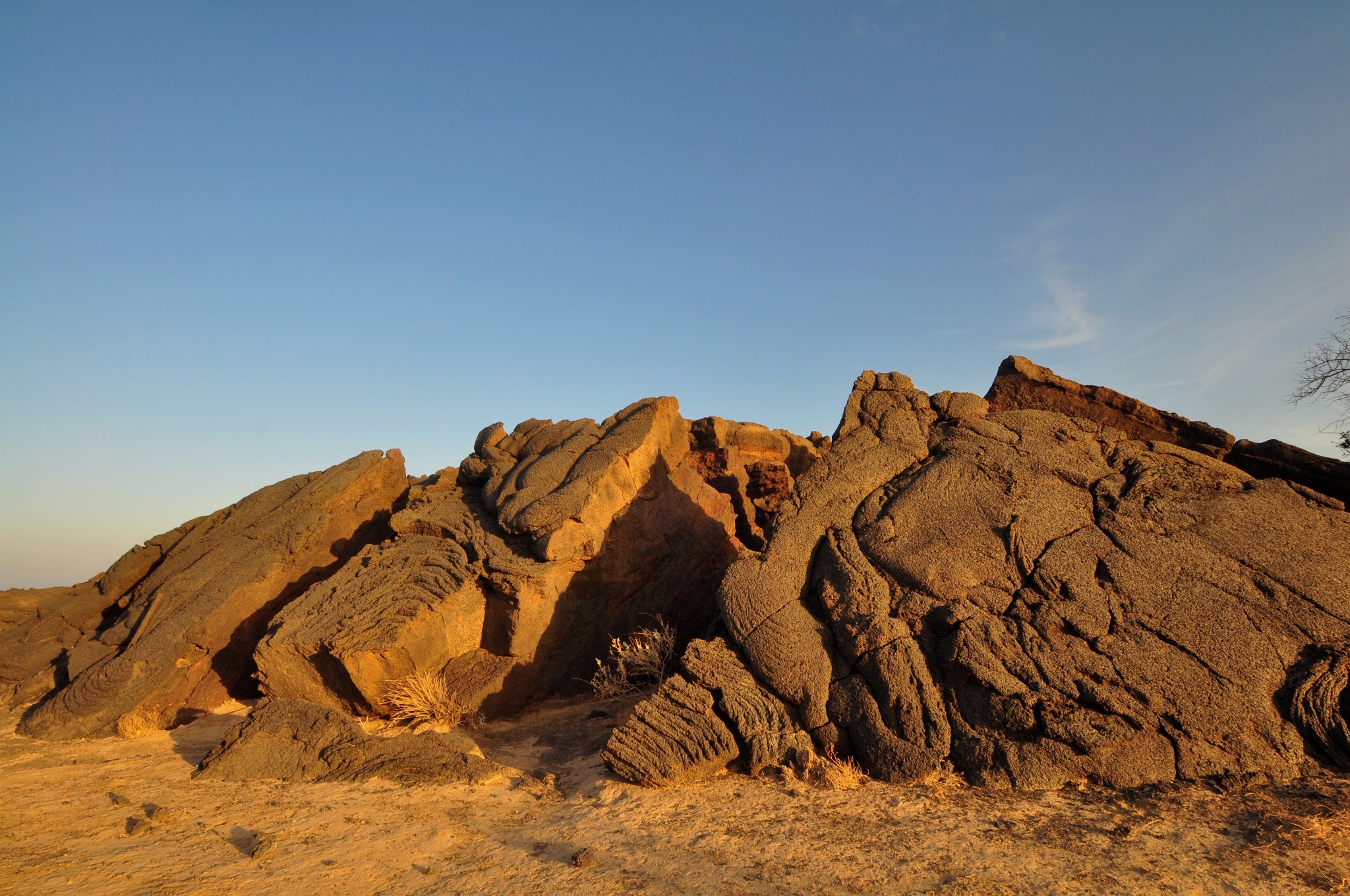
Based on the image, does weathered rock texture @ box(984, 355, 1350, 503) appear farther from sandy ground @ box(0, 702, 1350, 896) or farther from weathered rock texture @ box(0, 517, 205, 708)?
weathered rock texture @ box(0, 517, 205, 708)

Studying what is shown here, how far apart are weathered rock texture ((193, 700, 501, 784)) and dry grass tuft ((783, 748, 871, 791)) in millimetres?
2603

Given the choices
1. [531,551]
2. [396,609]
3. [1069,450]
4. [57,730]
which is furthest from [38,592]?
[1069,450]

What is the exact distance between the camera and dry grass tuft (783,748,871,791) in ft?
17.7

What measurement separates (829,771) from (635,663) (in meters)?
3.12

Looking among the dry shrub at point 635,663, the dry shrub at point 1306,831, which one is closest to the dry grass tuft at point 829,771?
the dry shrub at point 1306,831

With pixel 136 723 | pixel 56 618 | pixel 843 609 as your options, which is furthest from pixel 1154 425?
pixel 56 618

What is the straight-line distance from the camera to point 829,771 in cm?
546

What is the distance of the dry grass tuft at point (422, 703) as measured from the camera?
761cm

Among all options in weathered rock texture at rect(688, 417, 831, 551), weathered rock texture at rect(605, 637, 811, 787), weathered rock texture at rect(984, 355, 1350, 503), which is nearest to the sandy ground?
weathered rock texture at rect(605, 637, 811, 787)

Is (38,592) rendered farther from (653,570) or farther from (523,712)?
(653,570)

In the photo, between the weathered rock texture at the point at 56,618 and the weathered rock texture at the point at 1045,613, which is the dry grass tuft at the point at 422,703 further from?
the weathered rock texture at the point at 56,618

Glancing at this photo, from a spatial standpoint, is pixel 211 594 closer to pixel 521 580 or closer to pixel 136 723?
pixel 136 723

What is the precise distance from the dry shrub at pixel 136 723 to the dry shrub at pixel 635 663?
4.84m

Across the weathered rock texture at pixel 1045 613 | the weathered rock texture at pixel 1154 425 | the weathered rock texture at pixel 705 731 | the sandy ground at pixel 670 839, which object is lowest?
the sandy ground at pixel 670 839
